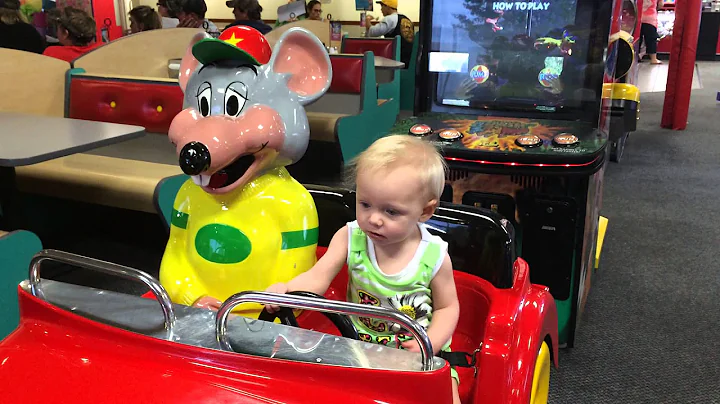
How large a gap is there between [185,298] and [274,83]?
532 millimetres

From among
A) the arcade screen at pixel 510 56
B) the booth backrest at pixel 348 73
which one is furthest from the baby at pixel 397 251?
the booth backrest at pixel 348 73

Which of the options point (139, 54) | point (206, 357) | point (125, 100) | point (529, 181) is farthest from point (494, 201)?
point (139, 54)

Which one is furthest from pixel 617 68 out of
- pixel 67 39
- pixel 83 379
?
pixel 67 39

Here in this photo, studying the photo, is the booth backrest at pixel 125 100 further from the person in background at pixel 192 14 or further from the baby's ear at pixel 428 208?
the baby's ear at pixel 428 208

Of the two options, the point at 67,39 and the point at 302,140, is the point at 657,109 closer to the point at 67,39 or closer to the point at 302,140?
the point at 67,39

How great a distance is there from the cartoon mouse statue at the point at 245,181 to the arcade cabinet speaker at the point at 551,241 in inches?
32.6

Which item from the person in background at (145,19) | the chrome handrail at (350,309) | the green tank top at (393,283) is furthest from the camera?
the person in background at (145,19)

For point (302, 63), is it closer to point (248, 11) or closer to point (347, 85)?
point (347, 85)

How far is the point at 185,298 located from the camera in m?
1.40

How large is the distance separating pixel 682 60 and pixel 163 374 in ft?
19.8

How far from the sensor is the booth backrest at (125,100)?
3178 mm

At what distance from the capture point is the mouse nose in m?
1.19

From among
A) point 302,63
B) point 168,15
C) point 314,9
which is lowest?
point 302,63

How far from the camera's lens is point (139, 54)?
4.14 meters
